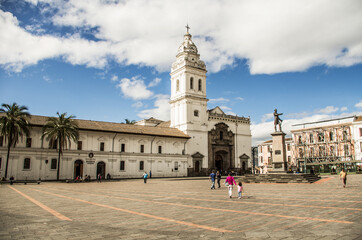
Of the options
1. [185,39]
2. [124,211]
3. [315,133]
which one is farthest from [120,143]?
[315,133]

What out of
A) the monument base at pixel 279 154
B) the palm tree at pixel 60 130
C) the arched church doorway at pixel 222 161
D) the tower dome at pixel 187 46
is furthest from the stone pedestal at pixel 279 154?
the tower dome at pixel 187 46

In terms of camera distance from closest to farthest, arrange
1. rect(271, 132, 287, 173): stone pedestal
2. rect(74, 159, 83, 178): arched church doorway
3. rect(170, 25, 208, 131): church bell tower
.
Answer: rect(271, 132, 287, 173): stone pedestal
rect(74, 159, 83, 178): arched church doorway
rect(170, 25, 208, 131): church bell tower

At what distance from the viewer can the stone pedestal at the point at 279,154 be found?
25.9m

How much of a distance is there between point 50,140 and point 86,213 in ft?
102

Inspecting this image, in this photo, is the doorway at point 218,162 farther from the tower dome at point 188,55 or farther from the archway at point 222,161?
the tower dome at point 188,55

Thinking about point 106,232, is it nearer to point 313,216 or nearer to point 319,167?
point 313,216

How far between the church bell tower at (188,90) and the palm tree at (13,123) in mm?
26985

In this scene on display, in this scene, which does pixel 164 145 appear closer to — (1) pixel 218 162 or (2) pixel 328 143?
(1) pixel 218 162

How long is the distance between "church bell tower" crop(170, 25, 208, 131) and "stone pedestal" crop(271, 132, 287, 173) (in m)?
25.7

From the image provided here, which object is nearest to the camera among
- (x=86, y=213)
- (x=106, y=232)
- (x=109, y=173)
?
(x=106, y=232)

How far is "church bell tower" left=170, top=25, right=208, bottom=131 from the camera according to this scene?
52344 millimetres

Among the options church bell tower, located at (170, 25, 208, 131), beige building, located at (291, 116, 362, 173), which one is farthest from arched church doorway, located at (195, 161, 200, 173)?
beige building, located at (291, 116, 362, 173)

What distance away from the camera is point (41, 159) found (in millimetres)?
36406

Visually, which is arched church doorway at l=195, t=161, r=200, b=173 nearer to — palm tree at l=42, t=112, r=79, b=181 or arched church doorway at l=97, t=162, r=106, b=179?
arched church doorway at l=97, t=162, r=106, b=179
